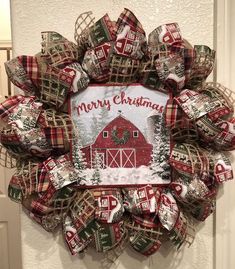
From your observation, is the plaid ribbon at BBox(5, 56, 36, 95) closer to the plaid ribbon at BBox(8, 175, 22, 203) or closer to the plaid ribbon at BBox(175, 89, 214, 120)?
the plaid ribbon at BBox(8, 175, 22, 203)

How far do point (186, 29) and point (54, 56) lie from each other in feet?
0.96

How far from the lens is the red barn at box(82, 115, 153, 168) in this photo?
75cm

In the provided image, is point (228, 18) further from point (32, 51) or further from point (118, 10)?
point (32, 51)

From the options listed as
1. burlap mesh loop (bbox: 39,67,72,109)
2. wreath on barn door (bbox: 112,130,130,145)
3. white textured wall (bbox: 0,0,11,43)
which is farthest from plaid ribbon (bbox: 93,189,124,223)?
white textured wall (bbox: 0,0,11,43)

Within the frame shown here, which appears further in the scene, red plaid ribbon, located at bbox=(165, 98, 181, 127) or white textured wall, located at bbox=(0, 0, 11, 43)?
white textured wall, located at bbox=(0, 0, 11, 43)

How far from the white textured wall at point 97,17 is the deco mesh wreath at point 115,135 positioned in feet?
0.14

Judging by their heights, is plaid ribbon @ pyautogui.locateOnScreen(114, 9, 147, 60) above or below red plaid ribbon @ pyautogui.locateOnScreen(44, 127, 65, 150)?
above

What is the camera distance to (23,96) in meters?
0.73

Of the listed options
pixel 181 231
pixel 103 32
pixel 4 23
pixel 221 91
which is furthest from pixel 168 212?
pixel 4 23

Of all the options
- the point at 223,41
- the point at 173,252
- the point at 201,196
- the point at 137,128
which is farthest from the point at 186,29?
the point at 173,252

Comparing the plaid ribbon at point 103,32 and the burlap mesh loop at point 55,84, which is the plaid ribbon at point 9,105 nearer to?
the burlap mesh loop at point 55,84

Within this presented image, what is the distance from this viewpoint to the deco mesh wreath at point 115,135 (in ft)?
2.29

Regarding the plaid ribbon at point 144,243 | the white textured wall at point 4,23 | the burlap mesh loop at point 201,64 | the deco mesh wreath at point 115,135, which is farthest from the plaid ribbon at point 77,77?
the white textured wall at point 4,23

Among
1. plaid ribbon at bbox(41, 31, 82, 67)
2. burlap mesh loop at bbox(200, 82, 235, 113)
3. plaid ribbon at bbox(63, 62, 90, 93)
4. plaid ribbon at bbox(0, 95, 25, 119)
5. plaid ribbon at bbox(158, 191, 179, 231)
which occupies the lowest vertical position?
plaid ribbon at bbox(158, 191, 179, 231)
